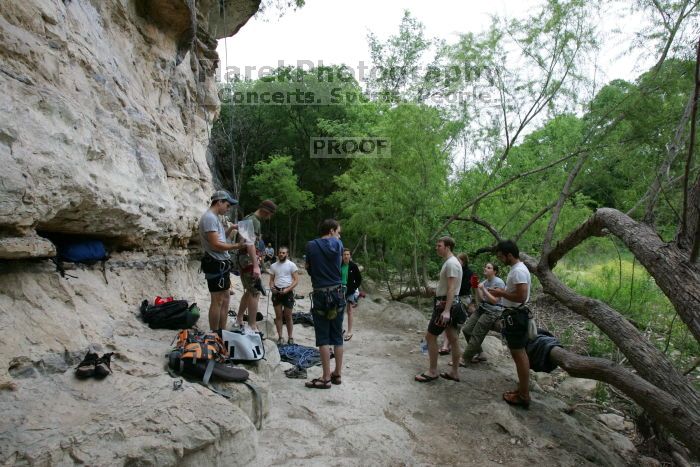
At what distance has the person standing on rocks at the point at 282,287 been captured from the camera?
5.46 m

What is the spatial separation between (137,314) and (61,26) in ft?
9.80

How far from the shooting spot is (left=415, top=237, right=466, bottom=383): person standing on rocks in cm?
451

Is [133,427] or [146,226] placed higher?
[146,226]

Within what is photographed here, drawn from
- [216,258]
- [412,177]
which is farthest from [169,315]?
[412,177]

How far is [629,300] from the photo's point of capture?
942cm

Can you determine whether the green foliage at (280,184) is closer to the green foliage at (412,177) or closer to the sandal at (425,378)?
the green foliage at (412,177)

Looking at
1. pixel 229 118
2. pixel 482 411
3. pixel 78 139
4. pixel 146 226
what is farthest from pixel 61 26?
pixel 229 118

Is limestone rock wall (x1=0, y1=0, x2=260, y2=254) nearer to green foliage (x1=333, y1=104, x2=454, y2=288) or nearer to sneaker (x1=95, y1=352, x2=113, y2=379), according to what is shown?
sneaker (x1=95, y1=352, x2=113, y2=379)

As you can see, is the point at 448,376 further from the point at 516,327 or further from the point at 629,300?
the point at 629,300

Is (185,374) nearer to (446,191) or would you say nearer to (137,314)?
(137,314)

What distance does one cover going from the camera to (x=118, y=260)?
4.36m

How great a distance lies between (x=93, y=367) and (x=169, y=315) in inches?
50.3

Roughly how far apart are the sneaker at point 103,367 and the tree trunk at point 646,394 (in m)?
4.48

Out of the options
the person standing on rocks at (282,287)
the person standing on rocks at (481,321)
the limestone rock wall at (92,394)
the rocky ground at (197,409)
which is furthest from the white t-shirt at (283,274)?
the person standing on rocks at (481,321)
